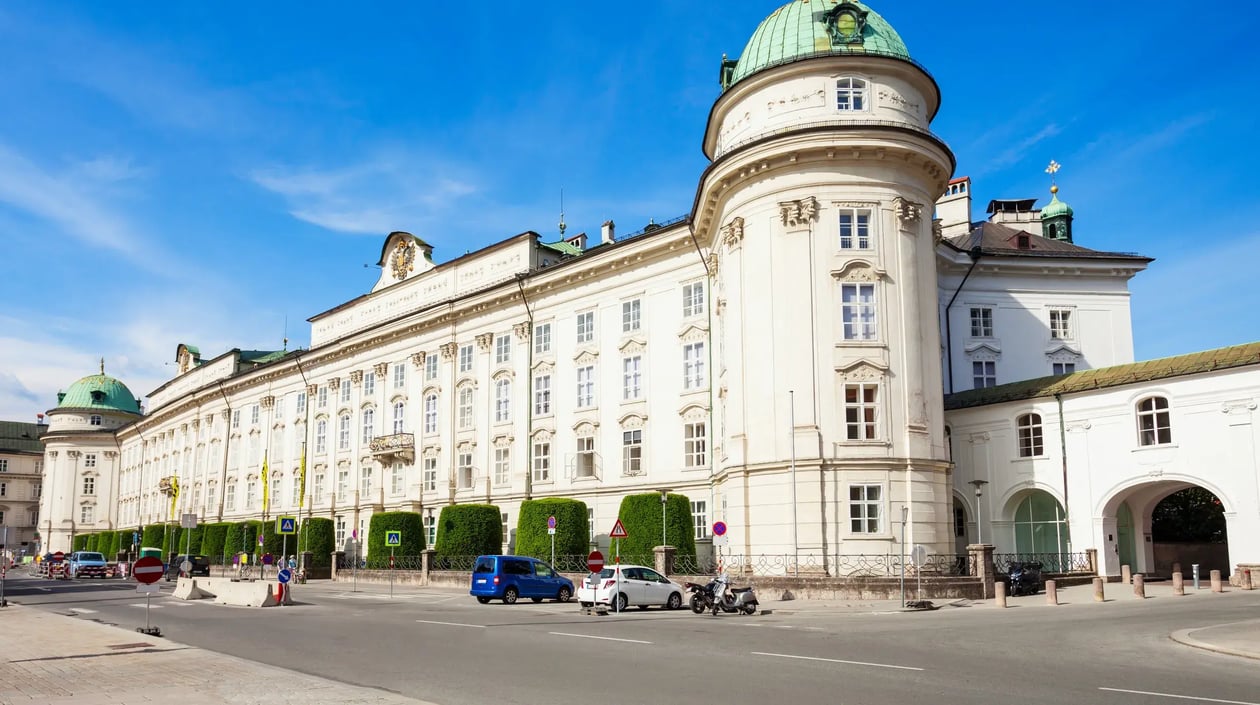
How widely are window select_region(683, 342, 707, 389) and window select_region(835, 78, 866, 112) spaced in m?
12.3

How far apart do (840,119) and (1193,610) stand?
19.9m

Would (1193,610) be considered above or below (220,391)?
below

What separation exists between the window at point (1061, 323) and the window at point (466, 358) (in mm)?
30597

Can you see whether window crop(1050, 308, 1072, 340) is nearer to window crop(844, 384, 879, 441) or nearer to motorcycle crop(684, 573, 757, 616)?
window crop(844, 384, 879, 441)

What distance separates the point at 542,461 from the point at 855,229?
2197 centimetres

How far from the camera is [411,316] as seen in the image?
61.2 m

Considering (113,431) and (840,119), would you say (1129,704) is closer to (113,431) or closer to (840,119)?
(840,119)

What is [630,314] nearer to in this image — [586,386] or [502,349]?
[586,386]

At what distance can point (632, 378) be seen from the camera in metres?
48.0

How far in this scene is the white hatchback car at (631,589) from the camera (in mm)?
30219

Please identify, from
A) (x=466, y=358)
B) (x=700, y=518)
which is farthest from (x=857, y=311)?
(x=466, y=358)

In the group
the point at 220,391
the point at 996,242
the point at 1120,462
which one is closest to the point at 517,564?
the point at 1120,462

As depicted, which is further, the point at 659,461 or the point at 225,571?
the point at 225,571

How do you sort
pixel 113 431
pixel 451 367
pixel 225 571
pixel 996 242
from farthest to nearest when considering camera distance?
pixel 113 431
pixel 225 571
pixel 451 367
pixel 996 242
